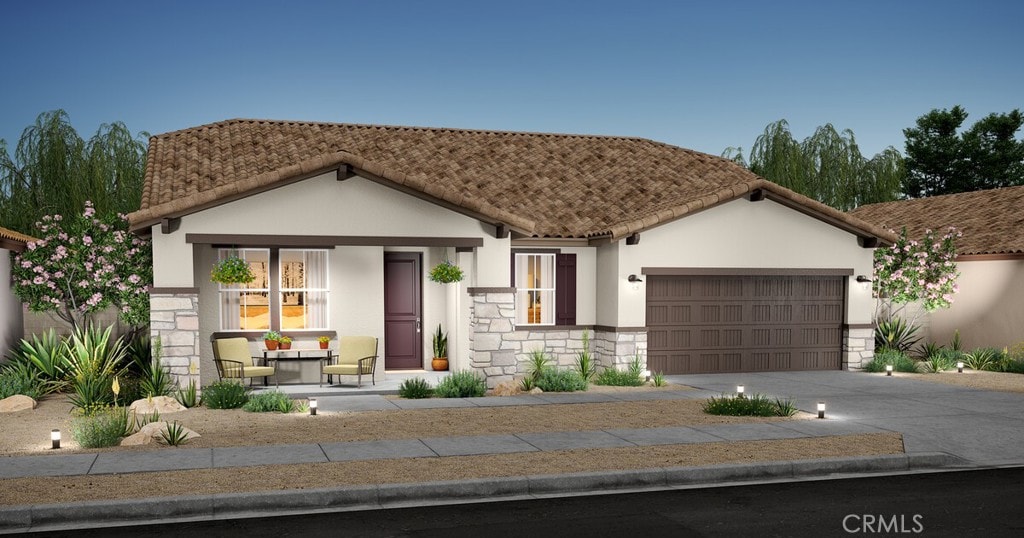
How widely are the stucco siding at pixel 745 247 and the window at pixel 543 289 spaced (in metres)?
1.36

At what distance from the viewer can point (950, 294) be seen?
71.7ft

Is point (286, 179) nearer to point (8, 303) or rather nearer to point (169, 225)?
point (169, 225)

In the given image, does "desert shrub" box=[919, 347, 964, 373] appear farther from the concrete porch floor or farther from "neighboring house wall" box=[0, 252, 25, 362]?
"neighboring house wall" box=[0, 252, 25, 362]

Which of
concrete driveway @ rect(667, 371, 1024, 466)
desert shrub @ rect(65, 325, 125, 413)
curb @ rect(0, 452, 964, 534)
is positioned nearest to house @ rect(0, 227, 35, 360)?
desert shrub @ rect(65, 325, 125, 413)

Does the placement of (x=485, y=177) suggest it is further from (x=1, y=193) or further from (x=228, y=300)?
(x=1, y=193)

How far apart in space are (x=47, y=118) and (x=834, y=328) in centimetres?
2108

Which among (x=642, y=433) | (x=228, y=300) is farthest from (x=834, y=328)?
(x=228, y=300)

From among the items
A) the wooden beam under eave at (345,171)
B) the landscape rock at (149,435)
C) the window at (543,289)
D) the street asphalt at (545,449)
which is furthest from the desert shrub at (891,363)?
the landscape rock at (149,435)

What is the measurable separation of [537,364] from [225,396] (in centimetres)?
614

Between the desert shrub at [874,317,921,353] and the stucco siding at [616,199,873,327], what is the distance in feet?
5.50

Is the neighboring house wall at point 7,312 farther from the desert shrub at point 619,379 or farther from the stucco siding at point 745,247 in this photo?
the stucco siding at point 745,247

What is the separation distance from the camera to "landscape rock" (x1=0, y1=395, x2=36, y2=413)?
1369 cm

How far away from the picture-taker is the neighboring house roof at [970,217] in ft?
71.3

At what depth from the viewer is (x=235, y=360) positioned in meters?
16.1
